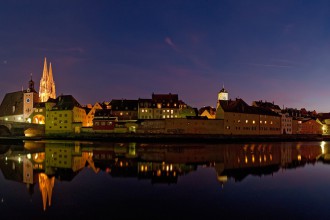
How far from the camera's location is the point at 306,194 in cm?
1742

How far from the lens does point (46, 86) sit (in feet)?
341

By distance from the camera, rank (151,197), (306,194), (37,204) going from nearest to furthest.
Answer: (37,204)
(151,197)
(306,194)

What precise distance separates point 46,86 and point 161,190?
9454 cm

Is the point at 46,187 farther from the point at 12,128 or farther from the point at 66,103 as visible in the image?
the point at 66,103

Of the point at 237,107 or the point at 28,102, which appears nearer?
the point at 237,107

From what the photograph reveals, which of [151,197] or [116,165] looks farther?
[116,165]

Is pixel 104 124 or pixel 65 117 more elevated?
pixel 65 117

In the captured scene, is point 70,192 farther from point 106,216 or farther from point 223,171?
point 223,171

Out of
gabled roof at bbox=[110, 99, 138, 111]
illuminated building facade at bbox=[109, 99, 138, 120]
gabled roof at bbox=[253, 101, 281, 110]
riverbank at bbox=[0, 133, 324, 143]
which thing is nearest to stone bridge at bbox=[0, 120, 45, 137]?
riverbank at bbox=[0, 133, 324, 143]

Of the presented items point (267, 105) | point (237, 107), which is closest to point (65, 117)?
point (237, 107)

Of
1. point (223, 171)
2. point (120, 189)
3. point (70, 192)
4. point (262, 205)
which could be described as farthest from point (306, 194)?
point (70, 192)

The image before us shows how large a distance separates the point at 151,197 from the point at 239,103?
6103 cm

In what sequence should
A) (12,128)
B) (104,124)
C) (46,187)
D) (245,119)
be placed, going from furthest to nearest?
(245,119), (104,124), (12,128), (46,187)

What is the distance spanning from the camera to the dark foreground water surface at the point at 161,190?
13.3 m
